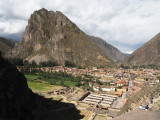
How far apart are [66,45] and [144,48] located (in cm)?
10419

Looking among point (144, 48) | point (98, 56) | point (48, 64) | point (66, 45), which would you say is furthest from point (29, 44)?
point (144, 48)

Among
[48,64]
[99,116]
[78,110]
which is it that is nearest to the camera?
[99,116]

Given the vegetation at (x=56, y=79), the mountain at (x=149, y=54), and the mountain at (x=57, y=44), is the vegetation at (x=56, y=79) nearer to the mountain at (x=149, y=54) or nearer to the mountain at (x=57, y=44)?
the mountain at (x=57, y=44)

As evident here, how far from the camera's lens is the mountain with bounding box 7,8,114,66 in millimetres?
125394

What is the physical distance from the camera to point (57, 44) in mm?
135625

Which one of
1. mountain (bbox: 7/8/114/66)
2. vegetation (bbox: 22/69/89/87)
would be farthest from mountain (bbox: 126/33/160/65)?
vegetation (bbox: 22/69/89/87)

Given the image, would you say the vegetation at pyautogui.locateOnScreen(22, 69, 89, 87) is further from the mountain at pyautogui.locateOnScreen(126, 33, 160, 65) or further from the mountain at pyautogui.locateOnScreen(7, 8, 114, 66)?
the mountain at pyautogui.locateOnScreen(126, 33, 160, 65)

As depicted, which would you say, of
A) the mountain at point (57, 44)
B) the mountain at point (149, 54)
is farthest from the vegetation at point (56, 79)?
the mountain at point (149, 54)

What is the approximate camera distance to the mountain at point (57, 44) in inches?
4937

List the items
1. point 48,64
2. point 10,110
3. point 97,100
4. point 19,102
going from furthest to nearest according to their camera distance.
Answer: point 48,64
point 97,100
point 19,102
point 10,110

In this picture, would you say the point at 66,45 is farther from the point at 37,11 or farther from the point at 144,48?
the point at 144,48

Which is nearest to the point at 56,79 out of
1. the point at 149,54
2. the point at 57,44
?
the point at 57,44

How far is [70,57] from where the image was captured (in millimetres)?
127250

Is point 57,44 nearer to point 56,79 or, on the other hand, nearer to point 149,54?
point 56,79
